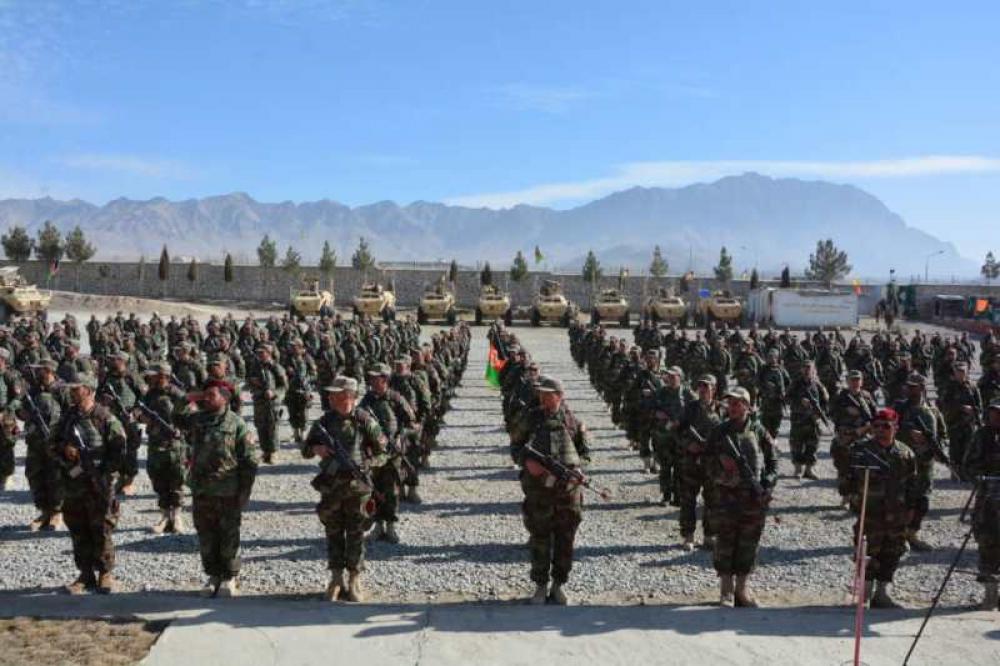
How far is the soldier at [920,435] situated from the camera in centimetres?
908

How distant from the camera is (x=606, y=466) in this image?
13.3m

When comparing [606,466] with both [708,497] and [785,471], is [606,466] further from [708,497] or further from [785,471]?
[708,497]

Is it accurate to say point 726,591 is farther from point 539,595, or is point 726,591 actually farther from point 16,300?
point 16,300

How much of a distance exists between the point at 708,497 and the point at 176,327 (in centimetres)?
1984

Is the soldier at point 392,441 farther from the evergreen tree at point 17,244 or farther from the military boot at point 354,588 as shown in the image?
the evergreen tree at point 17,244

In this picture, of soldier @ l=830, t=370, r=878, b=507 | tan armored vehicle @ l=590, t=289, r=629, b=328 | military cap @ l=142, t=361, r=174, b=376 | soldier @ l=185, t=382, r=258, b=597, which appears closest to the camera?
soldier @ l=185, t=382, r=258, b=597

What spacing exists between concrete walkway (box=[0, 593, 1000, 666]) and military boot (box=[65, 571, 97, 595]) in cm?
21

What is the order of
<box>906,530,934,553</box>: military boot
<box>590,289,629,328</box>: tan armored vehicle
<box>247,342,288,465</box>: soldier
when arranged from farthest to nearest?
<box>590,289,629,328</box>: tan armored vehicle → <box>247,342,288,465</box>: soldier → <box>906,530,934,553</box>: military boot

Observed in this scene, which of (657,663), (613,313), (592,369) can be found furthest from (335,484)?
(613,313)

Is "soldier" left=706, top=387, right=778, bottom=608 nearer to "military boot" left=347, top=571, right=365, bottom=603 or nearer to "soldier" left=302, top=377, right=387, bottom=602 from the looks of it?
"soldier" left=302, top=377, right=387, bottom=602

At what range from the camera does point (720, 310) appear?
44.2 metres

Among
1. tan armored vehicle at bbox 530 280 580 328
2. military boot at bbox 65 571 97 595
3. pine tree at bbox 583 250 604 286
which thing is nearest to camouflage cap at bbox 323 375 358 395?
military boot at bbox 65 571 97 595

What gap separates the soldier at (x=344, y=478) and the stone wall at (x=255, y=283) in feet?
175

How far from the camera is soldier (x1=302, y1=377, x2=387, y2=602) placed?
275 inches
